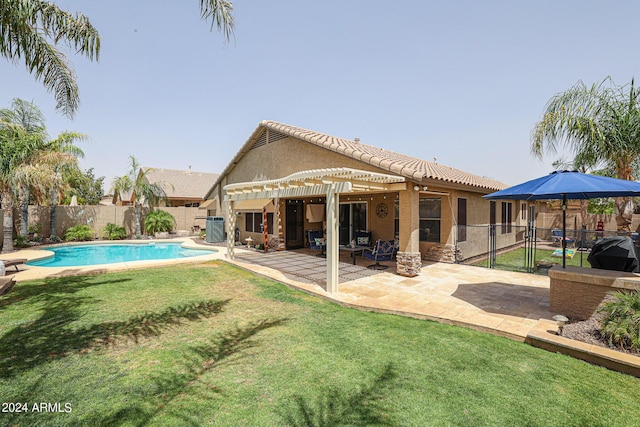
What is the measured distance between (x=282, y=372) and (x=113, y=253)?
23727 millimetres

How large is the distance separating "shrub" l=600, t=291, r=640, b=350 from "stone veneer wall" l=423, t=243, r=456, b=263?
8611 mm

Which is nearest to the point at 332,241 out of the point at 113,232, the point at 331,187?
the point at 331,187

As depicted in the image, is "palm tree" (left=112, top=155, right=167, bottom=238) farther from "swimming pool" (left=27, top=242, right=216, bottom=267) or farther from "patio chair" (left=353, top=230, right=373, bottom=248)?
"patio chair" (left=353, top=230, right=373, bottom=248)

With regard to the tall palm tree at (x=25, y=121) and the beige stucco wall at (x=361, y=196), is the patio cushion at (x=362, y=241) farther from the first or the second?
the tall palm tree at (x=25, y=121)

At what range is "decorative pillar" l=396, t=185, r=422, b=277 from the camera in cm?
1234

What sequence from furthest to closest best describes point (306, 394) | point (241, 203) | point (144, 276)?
point (241, 203) → point (144, 276) → point (306, 394)

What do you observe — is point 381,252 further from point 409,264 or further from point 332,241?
point 332,241

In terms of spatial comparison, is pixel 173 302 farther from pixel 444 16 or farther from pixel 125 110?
pixel 444 16

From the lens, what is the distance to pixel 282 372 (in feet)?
16.9

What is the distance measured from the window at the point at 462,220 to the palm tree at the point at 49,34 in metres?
13.5

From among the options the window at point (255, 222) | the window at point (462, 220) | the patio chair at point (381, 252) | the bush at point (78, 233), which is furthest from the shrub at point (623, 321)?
the bush at point (78, 233)

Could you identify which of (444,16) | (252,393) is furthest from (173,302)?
(444,16)

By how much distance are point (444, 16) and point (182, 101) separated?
1509 centimetres

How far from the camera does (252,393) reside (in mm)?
4543
